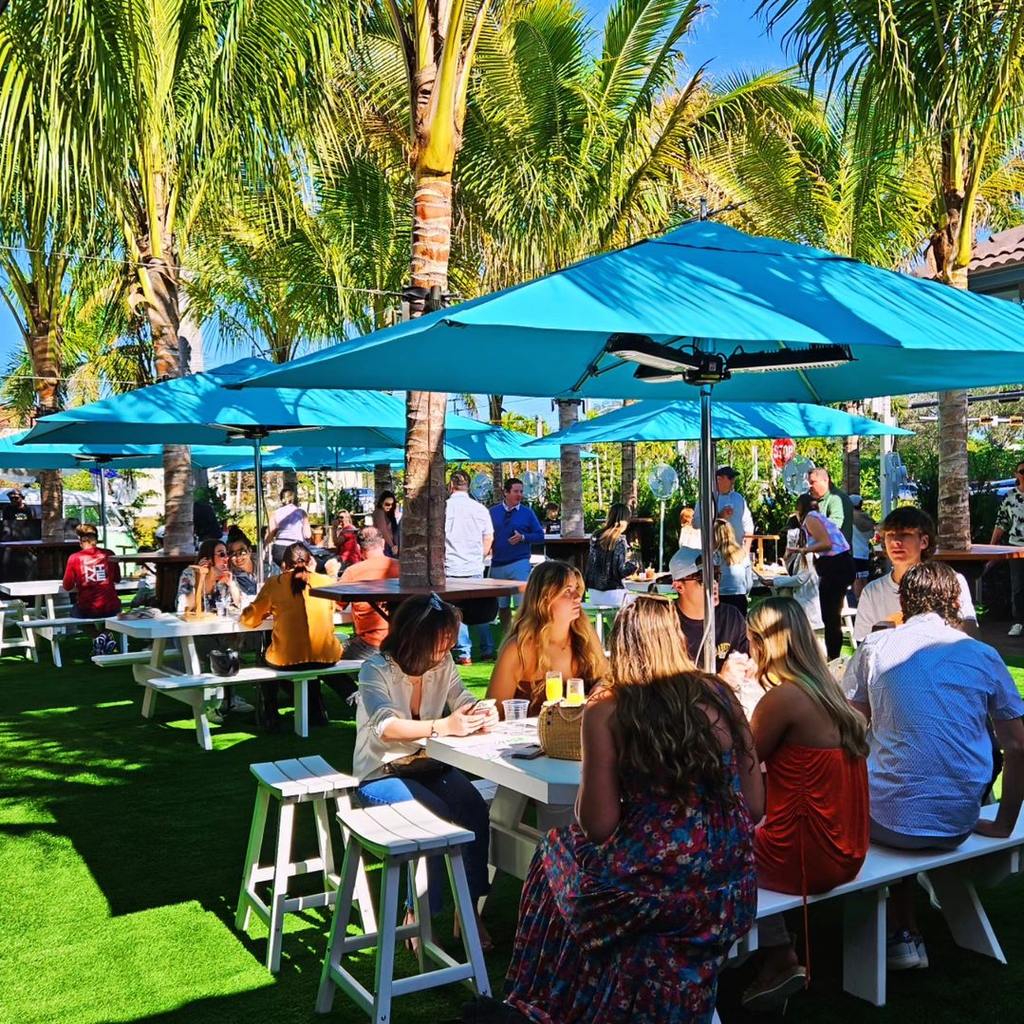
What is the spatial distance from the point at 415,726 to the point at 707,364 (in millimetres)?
2016

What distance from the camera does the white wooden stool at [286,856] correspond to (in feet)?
14.4

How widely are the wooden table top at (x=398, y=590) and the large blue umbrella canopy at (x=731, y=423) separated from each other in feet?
8.97

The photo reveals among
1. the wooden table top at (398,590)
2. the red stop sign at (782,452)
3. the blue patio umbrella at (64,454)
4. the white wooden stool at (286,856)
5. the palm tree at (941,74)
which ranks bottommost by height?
the white wooden stool at (286,856)

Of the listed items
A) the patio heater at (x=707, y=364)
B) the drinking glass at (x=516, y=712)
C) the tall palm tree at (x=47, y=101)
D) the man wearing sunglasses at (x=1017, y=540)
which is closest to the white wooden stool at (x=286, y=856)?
the drinking glass at (x=516, y=712)

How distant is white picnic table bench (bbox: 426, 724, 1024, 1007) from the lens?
372cm

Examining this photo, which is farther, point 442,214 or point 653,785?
point 442,214

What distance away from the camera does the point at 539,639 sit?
502 cm

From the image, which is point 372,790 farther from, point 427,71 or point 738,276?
point 427,71

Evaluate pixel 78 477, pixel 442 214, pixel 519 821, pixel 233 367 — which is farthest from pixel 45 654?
pixel 78 477

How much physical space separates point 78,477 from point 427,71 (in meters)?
67.3

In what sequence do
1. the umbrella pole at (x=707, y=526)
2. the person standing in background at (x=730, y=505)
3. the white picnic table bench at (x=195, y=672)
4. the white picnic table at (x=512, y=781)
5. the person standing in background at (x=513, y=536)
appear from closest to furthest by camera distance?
1. the white picnic table at (x=512, y=781)
2. the umbrella pole at (x=707, y=526)
3. the white picnic table bench at (x=195, y=672)
4. the person standing in background at (x=730, y=505)
5. the person standing in background at (x=513, y=536)

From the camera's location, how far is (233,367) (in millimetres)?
8953

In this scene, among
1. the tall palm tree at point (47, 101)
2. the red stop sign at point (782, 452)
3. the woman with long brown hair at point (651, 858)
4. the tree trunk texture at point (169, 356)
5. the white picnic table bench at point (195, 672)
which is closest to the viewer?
the woman with long brown hair at point (651, 858)

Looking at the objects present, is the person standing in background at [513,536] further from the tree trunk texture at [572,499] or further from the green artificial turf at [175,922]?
the tree trunk texture at [572,499]
